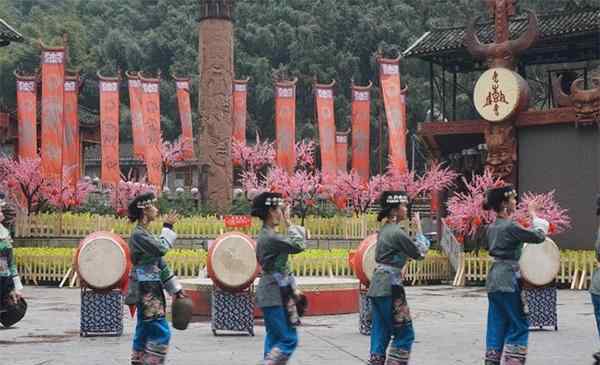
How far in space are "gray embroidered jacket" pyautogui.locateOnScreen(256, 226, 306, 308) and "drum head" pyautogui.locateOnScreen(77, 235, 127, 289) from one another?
485 cm

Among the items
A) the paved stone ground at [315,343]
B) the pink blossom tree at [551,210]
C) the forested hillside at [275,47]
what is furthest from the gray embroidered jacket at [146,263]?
the forested hillside at [275,47]

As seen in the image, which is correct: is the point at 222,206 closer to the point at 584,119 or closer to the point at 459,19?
the point at 584,119

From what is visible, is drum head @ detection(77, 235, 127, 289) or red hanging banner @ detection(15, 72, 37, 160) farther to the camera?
red hanging banner @ detection(15, 72, 37, 160)

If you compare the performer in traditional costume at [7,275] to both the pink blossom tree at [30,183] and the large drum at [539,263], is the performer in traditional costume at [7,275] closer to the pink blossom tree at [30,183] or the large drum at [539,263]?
the large drum at [539,263]

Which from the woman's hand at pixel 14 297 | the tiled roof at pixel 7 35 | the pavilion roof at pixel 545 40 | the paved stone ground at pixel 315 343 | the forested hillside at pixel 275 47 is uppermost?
the forested hillside at pixel 275 47

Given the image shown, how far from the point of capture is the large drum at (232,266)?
13586mm

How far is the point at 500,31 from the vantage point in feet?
87.1

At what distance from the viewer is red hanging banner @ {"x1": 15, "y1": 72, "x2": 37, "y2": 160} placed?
104 ft

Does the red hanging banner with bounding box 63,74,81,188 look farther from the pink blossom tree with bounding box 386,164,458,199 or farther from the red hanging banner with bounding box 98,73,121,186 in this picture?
the pink blossom tree with bounding box 386,164,458,199

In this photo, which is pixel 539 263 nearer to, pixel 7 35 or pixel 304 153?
pixel 7 35

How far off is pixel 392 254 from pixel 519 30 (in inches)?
902

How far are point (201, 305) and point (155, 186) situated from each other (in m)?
18.6

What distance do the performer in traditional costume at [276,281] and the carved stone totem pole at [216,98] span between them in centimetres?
2094

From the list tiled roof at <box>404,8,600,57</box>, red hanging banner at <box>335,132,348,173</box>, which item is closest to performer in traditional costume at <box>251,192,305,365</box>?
tiled roof at <box>404,8,600,57</box>
